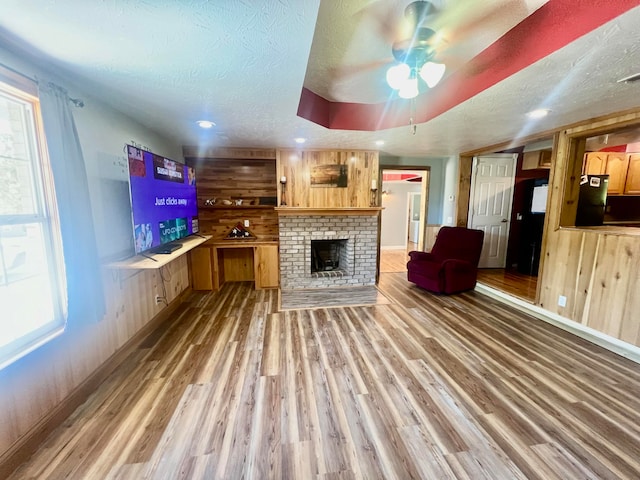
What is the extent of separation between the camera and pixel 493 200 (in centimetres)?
484

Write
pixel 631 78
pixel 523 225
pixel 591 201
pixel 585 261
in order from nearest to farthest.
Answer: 1. pixel 631 78
2. pixel 585 261
3. pixel 591 201
4. pixel 523 225

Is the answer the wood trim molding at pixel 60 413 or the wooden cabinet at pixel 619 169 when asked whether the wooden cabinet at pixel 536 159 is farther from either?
the wood trim molding at pixel 60 413

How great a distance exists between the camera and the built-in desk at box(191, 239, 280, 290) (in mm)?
4148

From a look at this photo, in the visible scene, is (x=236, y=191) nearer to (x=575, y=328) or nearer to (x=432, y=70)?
(x=432, y=70)

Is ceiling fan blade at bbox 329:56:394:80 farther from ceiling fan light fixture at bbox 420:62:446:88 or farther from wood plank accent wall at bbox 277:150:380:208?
wood plank accent wall at bbox 277:150:380:208

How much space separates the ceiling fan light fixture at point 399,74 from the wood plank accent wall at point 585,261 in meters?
2.24

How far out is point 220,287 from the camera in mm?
4359

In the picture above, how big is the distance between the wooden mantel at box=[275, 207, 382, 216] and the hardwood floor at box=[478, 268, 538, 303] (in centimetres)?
217

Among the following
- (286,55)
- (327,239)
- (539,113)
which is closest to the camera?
(286,55)

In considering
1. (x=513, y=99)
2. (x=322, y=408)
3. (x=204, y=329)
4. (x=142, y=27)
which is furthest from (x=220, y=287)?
(x=513, y=99)

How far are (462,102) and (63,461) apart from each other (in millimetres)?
3517

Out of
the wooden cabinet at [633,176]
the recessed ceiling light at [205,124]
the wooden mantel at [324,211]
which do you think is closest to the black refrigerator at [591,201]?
the wooden cabinet at [633,176]

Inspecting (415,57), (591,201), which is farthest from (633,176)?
(415,57)

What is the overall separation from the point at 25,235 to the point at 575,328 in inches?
188
